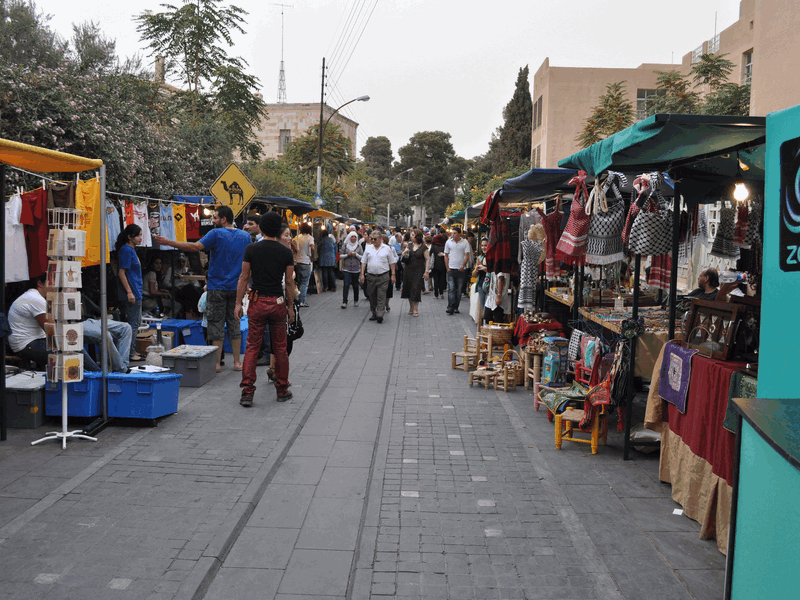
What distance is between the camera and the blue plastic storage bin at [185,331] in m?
10.3

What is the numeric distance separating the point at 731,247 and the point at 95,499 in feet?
21.7

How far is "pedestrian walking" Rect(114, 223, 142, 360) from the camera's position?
9.14 metres

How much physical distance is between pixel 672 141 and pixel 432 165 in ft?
291

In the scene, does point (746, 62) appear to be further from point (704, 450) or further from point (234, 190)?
point (704, 450)

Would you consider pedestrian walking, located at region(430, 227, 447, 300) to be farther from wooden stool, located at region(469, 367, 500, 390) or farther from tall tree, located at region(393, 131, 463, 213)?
tall tree, located at region(393, 131, 463, 213)

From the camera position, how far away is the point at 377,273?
1527 centimetres

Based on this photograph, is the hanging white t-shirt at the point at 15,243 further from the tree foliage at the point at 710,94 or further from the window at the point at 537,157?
the window at the point at 537,157

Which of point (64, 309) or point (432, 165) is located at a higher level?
point (432, 165)

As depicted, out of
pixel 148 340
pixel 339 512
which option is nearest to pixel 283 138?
pixel 148 340

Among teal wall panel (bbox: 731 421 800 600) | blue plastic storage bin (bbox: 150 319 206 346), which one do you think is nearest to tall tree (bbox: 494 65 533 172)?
blue plastic storage bin (bbox: 150 319 206 346)

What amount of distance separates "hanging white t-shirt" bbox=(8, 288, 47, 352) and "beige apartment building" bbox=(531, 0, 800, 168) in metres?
14.6

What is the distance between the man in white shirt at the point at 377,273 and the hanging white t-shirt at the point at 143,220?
5197 millimetres

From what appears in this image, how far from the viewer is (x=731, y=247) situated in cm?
728

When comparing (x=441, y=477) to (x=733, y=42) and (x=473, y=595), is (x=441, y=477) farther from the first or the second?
(x=733, y=42)
